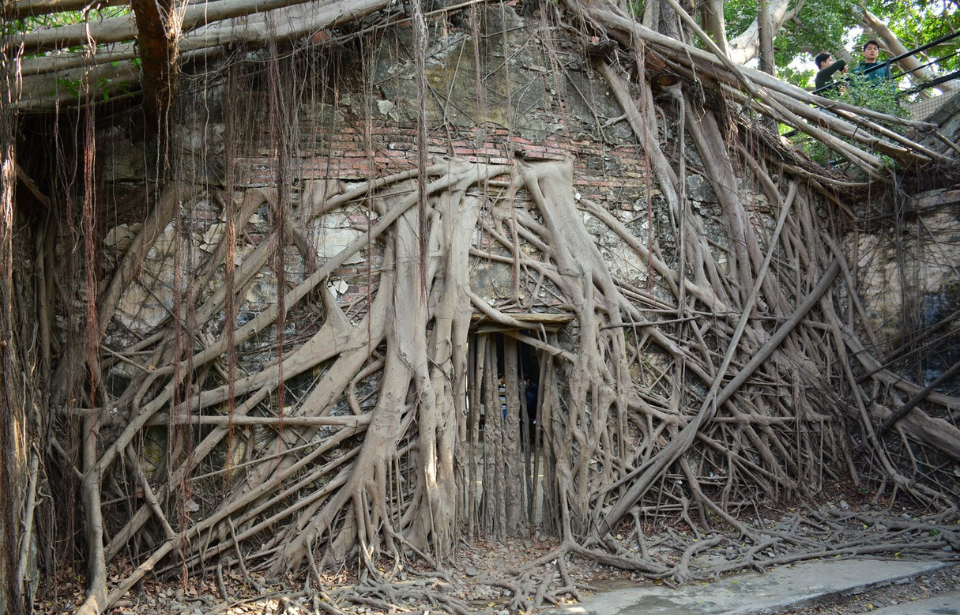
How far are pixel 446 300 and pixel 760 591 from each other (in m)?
2.75

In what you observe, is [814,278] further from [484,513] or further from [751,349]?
[484,513]

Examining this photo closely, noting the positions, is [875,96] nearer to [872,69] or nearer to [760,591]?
[872,69]

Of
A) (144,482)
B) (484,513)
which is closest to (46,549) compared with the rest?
(144,482)

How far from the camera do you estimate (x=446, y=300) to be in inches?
221

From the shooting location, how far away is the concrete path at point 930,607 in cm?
456

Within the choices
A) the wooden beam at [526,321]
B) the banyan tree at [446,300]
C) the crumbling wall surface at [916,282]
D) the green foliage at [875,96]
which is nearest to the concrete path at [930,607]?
the banyan tree at [446,300]

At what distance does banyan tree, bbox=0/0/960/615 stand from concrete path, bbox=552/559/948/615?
0.73 ft

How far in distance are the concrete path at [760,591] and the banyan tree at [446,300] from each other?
0.73 ft

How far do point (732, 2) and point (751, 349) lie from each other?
7221mm

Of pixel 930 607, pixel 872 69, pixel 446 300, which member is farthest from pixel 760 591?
pixel 872 69

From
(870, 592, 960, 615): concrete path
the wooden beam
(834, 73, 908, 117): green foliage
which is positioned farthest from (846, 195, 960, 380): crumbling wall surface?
the wooden beam

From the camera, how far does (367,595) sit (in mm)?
4707

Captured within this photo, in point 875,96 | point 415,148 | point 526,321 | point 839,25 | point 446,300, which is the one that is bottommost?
point 526,321

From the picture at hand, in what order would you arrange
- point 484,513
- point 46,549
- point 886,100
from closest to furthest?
1. point 46,549
2. point 484,513
3. point 886,100
